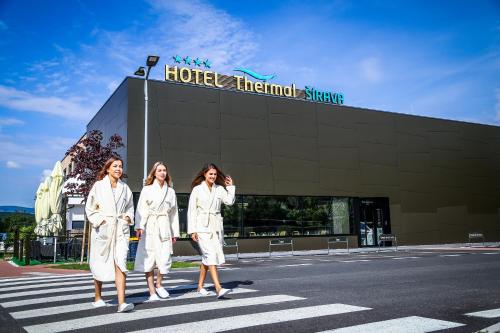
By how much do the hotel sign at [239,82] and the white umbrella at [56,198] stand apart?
22.9 ft

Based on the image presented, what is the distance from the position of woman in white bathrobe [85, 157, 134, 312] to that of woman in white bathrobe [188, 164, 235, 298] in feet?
3.39

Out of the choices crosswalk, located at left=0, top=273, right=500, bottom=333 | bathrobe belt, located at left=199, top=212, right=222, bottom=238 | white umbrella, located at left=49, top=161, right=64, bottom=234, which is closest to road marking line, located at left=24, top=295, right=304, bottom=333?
crosswalk, located at left=0, top=273, right=500, bottom=333

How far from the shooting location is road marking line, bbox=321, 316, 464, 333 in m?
4.13

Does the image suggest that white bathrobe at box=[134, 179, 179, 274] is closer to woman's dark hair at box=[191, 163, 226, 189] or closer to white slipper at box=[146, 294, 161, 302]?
white slipper at box=[146, 294, 161, 302]

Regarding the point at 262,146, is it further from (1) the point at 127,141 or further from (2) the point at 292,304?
(2) the point at 292,304

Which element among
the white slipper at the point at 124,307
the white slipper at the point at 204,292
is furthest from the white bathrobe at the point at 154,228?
the white slipper at the point at 124,307

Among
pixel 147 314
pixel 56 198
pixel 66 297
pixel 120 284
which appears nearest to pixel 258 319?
pixel 147 314

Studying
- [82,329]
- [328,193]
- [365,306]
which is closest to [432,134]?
[328,193]

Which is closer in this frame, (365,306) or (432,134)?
(365,306)

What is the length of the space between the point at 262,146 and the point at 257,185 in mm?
2138

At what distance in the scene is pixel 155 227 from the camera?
616 centimetres

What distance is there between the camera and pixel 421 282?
26.1ft

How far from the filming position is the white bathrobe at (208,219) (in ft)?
20.8

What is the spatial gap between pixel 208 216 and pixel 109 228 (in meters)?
1.46
